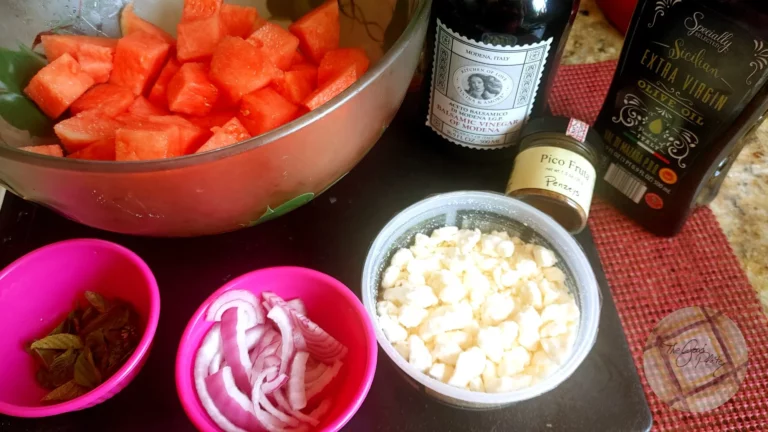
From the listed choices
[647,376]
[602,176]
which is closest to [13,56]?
[602,176]

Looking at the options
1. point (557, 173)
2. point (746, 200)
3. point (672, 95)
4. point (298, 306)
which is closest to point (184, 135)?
A: point (298, 306)

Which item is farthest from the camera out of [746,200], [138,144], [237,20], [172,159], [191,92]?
[746,200]

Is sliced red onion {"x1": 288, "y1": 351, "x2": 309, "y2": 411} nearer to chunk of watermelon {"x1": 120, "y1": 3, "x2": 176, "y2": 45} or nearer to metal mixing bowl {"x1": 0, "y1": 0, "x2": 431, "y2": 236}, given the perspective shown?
metal mixing bowl {"x1": 0, "y1": 0, "x2": 431, "y2": 236}

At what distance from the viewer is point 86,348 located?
729 mm

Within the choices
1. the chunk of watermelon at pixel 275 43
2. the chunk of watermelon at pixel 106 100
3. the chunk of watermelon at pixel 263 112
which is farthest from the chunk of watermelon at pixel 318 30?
the chunk of watermelon at pixel 106 100

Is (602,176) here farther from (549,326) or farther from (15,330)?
(15,330)

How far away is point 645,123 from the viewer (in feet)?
2.83

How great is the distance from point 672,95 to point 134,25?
2.64ft

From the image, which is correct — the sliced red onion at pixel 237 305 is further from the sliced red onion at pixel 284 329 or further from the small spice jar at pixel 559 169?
the small spice jar at pixel 559 169

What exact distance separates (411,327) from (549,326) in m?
0.18

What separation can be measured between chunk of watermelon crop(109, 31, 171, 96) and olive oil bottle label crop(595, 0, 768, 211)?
2.17ft

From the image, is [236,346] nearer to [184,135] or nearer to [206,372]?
[206,372]

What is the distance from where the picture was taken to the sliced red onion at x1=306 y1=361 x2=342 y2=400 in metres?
0.73

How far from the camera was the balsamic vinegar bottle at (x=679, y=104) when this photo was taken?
0.70 metres
